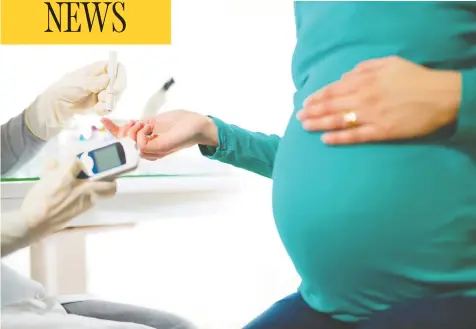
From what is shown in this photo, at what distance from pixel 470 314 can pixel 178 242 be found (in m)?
0.44

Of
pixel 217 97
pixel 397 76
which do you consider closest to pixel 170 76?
pixel 217 97

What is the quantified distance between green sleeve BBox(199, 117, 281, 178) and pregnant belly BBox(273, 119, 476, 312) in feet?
0.62

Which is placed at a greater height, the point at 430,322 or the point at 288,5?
the point at 288,5

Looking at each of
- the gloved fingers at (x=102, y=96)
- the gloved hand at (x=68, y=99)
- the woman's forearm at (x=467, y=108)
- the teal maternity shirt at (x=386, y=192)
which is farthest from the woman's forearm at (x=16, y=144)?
the woman's forearm at (x=467, y=108)

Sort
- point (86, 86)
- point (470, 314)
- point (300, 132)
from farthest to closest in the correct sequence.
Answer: point (86, 86)
point (300, 132)
point (470, 314)

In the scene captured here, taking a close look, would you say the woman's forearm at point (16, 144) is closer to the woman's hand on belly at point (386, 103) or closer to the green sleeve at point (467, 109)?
the woman's hand on belly at point (386, 103)

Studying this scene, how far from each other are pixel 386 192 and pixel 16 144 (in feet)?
1.77

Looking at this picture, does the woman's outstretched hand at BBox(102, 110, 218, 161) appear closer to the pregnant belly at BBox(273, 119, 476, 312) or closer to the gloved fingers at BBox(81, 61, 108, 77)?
the gloved fingers at BBox(81, 61, 108, 77)

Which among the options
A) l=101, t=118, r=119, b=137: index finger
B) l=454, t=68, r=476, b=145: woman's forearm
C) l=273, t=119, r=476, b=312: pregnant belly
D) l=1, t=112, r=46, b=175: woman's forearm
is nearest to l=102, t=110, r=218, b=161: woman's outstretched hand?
l=101, t=118, r=119, b=137: index finger

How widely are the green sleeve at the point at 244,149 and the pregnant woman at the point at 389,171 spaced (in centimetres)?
12

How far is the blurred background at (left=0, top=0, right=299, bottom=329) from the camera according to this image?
2.75ft

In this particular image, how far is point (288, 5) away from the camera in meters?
0.85

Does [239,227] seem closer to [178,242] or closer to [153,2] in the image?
[178,242]

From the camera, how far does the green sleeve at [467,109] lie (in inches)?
23.3
